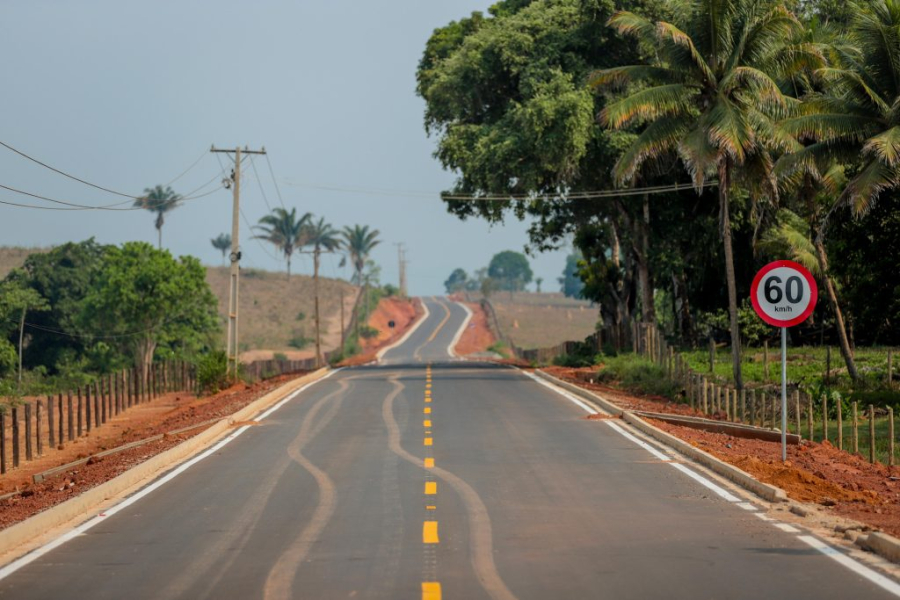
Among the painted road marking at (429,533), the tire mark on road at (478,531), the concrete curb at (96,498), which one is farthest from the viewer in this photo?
the painted road marking at (429,533)

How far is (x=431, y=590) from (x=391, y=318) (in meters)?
152

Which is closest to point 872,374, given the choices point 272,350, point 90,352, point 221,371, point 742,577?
point 221,371

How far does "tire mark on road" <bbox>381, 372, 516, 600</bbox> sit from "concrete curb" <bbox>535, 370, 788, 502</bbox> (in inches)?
138

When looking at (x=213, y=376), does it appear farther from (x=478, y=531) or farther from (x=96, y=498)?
(x=478, y=531)

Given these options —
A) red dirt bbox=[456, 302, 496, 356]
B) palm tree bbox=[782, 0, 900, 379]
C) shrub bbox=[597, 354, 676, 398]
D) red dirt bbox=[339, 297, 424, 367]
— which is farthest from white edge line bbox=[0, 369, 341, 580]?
red dirt bbox=[339, 297, 424, 367]

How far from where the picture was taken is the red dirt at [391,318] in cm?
13175

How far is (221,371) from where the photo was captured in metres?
43.4

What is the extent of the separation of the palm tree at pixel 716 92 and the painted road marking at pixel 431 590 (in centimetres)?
2327

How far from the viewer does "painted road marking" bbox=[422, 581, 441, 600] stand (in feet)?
29.6

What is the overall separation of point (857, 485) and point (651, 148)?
19872mm

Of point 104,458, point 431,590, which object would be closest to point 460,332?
point 104,458

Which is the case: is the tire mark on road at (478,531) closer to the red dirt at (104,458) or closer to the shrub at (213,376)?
the red dirt at (104,458)

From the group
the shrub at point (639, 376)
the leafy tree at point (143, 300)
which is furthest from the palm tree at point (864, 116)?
the leafy tree at point (143, 300)

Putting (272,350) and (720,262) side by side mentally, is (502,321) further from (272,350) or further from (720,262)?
(720,262)
